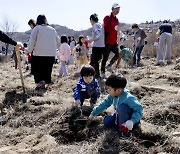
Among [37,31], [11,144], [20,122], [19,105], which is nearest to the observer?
[11,144]

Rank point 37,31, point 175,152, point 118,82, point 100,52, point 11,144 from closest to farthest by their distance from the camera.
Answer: point 175,152 < point 118,82 < point 11,144 < point 37,31 < point 100,52

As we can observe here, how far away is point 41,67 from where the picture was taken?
7254mm

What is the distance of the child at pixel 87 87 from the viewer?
4.88 m

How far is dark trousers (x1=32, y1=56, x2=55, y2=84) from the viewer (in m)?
7.19

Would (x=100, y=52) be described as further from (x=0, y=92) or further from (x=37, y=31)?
(x=0, y=92)

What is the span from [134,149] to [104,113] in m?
1.10

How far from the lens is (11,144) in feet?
13.4

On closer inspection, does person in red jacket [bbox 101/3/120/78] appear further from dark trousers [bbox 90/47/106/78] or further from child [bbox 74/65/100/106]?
child [bbox 74/65/100/106]

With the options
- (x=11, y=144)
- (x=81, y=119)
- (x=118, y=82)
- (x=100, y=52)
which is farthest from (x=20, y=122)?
(x=100, y=52)

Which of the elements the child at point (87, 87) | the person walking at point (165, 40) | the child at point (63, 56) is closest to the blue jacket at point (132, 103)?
the child at point (87, 87)

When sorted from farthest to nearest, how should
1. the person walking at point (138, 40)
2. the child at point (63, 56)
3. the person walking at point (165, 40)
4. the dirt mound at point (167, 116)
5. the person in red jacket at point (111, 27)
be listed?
1. the person walking at point (138, 40)
2. the person walking at point (165, 40)
3. the child at point (63, 56)
4. the person in red jacket at point (111, 27)
5. the dirt mound at point (167, 116)

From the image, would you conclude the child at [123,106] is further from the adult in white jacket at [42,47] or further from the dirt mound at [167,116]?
the adult in white jacket at [42,47]

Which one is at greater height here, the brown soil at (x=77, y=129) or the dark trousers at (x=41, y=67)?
the dark trousers at (x=41, y=67)

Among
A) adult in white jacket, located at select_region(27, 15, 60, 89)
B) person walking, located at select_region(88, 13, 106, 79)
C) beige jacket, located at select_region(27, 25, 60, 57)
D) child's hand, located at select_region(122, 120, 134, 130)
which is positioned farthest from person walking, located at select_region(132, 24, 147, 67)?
child's hand, located at select_region(122, 120, 134, 130)
